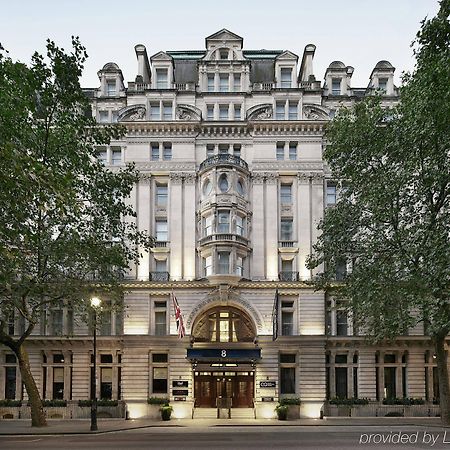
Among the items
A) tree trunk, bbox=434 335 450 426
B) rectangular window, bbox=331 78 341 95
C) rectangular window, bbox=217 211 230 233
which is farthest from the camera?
rectangular window, bbox=331 78 341 95

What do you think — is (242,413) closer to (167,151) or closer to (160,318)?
(160,318)

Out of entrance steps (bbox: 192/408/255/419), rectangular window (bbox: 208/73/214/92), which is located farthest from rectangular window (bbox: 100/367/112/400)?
rectangular window (bbox: 208/73/214/92)

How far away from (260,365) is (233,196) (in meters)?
12.2

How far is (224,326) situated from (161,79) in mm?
19751

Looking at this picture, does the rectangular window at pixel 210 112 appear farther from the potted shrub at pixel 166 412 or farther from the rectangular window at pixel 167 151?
the potted shrub at pixel 166 412

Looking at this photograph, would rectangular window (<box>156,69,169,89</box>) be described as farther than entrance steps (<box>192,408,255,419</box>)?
Yes

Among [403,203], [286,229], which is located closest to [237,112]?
[286,229]

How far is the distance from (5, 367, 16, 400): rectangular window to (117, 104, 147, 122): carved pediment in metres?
20.2

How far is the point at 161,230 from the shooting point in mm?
45219

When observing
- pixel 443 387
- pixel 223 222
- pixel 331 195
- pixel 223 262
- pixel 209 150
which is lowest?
pixel 443 387

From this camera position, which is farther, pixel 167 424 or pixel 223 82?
pixel 223 82

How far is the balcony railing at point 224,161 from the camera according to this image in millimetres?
43362

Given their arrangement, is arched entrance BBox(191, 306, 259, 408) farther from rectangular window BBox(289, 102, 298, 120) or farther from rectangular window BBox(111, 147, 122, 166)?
rectangular window BBox(289, 102, 298, 120)

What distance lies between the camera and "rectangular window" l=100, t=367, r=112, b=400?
43.3 metres
